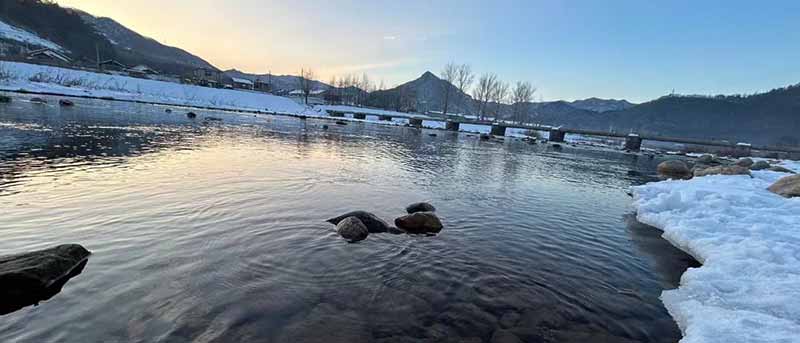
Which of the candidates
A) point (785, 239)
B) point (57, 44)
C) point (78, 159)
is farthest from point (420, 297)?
point (57, 44)

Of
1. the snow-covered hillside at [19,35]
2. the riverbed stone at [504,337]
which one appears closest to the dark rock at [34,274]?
the riverbed stone at [504,337]

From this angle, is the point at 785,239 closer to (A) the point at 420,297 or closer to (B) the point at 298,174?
(A) the point at 420,297

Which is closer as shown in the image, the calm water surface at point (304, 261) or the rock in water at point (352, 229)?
the calm water surface at point (304, 261)

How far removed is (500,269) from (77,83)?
308 feet

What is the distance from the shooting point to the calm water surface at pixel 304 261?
17.6 feet

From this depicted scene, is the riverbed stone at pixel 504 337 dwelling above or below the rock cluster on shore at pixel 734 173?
below

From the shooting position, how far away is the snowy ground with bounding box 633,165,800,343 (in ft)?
18.1

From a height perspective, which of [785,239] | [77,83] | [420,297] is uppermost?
[77,83]

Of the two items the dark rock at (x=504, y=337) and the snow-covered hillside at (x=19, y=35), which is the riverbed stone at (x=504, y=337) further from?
the snow-covered hillside at (x=19, y=35)

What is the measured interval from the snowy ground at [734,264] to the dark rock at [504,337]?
2499 mm

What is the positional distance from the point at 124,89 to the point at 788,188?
10088 cm

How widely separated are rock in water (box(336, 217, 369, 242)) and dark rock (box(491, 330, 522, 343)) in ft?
14.4

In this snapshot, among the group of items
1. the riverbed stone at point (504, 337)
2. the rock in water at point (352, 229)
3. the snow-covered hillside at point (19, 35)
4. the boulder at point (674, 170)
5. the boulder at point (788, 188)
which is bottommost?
the riverbed stone at point (504, 337)

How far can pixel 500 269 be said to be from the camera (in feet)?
26.1
